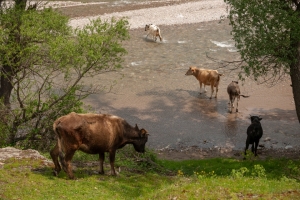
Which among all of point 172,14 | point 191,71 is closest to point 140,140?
point 191,71

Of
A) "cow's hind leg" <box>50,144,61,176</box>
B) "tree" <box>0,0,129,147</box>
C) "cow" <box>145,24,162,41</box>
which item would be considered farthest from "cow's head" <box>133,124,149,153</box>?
"cow" <box>145,24,162,41</box>

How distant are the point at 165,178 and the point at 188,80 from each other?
16058 millimetres

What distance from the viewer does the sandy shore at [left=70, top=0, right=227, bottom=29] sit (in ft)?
146

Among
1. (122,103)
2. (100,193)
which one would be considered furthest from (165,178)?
(122,103)

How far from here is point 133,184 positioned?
14680mm

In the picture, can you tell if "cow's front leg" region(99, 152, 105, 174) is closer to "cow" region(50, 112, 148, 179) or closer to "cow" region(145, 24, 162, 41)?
"cow" region(50, 112, 148, 179)

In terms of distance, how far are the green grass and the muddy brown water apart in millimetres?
5993

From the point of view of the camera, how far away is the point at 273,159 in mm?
20281

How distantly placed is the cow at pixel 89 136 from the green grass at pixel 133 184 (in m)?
0.63

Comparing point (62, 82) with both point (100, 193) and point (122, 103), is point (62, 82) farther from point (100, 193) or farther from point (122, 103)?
point (100, 193)

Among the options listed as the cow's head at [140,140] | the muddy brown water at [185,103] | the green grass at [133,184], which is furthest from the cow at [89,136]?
the muddy brown water at [185,103]

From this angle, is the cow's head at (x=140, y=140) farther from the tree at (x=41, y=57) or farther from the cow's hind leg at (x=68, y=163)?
the tree at (x=41, y=57)

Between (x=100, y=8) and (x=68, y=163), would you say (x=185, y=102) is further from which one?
(x=100, y=8)

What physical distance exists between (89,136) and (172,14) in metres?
33.9
